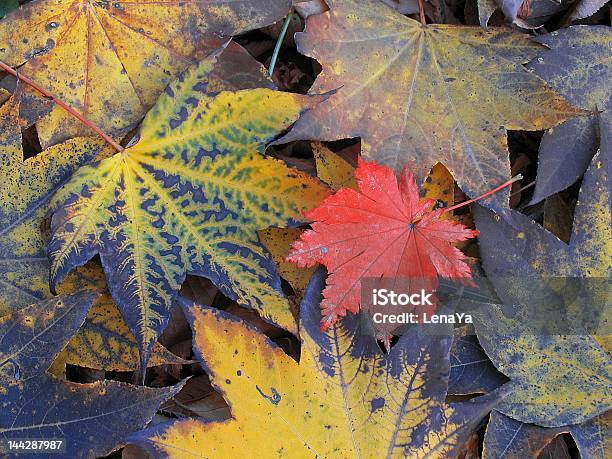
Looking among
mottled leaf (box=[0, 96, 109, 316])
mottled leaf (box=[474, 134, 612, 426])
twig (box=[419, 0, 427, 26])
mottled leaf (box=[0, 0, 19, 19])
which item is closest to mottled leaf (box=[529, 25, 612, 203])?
mottled leaf (box=[474, 134, 612, 426])

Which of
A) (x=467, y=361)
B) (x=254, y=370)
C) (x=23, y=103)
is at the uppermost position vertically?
(x=23, y=103)

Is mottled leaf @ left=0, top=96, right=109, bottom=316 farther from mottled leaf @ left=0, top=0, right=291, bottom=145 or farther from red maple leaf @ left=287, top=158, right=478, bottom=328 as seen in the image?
red maple leaf @ left=287, top=158, right=478, bottom=328

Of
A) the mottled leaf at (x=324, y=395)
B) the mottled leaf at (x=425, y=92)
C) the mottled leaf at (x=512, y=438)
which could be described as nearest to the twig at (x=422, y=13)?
the mottled leaf at (x=425, y=92)

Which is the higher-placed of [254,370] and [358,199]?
[358,199]

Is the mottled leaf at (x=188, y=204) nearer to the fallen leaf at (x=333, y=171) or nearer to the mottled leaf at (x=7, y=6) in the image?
the fallen leaf at (x=333, y=171)

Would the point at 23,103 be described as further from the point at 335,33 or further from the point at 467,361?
the point at 467,361

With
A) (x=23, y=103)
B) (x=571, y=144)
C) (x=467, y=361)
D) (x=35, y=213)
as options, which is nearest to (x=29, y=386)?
(x=35, y=213)

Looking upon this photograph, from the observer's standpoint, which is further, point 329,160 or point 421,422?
point 329,160
